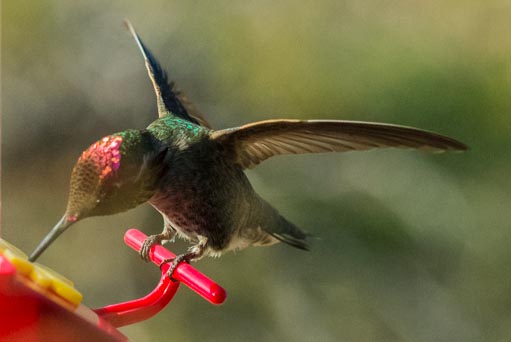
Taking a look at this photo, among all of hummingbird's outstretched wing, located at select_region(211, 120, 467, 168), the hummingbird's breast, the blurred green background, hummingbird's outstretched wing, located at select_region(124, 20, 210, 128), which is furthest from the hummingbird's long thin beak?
the blurred green background

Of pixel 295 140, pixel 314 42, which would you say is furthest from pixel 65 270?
pixel 295 140

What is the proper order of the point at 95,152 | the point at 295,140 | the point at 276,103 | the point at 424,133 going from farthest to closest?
the point at 276,103, the point at 295,140, the point at 424,133, the point at 95,152

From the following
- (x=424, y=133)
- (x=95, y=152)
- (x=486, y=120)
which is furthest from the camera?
(x=486, y=120)

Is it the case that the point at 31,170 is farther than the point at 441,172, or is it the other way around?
the point at 31,170

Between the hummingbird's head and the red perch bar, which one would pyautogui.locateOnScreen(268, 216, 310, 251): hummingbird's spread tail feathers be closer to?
the red perch bar

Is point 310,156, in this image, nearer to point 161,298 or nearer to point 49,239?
point 161,298

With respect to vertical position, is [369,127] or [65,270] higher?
[369,127]

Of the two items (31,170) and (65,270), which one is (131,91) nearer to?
(31,170)

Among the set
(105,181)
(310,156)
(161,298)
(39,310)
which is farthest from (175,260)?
(310,156)
